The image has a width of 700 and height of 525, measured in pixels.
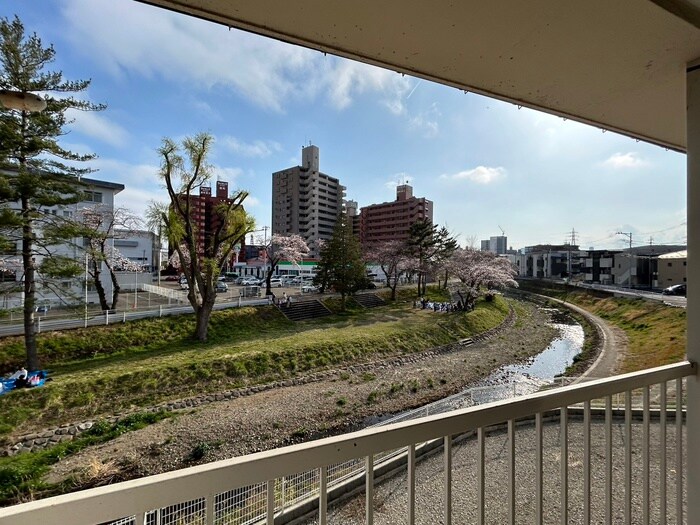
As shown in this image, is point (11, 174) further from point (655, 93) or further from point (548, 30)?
point (655, 93)

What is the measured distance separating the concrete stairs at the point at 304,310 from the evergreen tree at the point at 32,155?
621cm

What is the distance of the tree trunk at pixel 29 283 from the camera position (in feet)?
11.5

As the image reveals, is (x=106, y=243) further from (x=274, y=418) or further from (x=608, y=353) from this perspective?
(x=608, y=353)

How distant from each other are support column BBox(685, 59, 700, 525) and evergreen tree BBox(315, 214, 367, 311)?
32.9ft

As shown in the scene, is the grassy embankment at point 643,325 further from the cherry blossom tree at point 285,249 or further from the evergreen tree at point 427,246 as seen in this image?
the cherry blossom tree at point 285,249

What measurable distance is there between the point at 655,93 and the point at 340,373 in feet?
20.6

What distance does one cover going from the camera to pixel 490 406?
0.65m

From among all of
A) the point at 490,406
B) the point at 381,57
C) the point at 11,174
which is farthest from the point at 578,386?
the point at 11,174

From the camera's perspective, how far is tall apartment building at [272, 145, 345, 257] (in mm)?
16250

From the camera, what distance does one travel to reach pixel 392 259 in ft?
45.7

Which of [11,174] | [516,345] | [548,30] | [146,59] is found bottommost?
[516,345]

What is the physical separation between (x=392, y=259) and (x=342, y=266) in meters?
3.63

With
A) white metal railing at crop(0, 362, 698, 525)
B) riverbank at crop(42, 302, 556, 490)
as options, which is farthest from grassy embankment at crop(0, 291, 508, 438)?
white metal railing at crop(0, 362, 698, 525)

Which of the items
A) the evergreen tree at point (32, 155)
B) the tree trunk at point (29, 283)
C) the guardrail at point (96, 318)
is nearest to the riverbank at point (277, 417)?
the tree trunk at point (29, 283)
